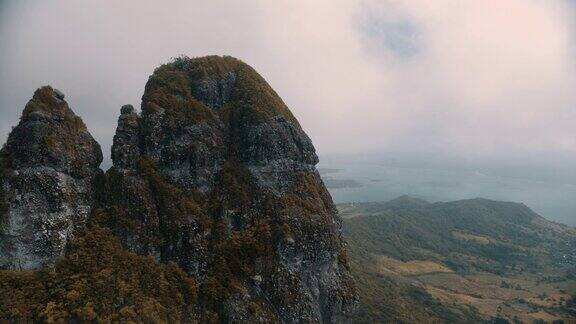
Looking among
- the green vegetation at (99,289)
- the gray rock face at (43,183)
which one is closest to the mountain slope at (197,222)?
the green vegetation at (99,289)

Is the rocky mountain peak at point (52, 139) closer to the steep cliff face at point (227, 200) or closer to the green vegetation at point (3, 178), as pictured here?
the green vegetation at point (3, 178)

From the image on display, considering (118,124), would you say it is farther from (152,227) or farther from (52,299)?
(52,299)

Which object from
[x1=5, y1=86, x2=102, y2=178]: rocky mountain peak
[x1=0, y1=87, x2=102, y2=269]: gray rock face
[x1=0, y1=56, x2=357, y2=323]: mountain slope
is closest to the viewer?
[x1=0, y1=87, x2=102, y2=269]: gray rock face

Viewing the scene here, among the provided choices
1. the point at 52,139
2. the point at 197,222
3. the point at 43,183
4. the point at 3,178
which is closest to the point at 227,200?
the point at 197,222

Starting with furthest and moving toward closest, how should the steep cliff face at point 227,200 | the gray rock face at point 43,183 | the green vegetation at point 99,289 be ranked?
the steep cliff face at point 227,200 < the gray rock face at point 43,183 < the green vegetation at point 99,289

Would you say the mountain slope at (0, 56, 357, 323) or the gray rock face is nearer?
the gray rock face

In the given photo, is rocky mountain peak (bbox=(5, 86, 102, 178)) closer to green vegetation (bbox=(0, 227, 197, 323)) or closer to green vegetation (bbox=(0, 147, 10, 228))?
green vegetation (bbox=(0, 147, 10, 228))

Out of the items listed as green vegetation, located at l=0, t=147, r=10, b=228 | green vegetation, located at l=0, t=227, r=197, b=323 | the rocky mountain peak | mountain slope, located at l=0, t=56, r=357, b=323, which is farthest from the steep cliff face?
green vegetation, located at l=0, t=147, r=10, b=228
